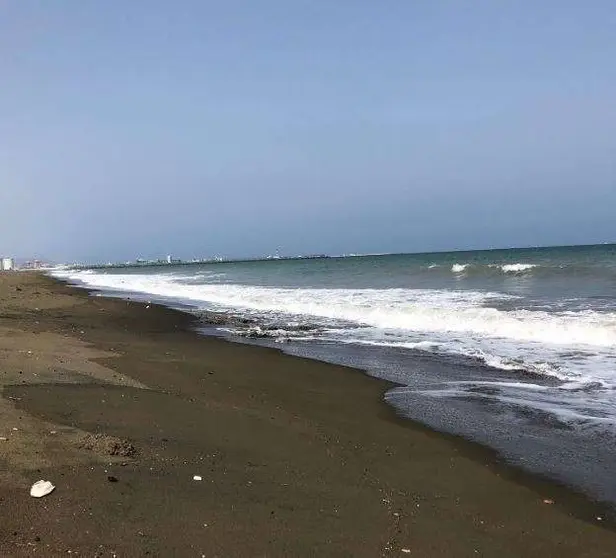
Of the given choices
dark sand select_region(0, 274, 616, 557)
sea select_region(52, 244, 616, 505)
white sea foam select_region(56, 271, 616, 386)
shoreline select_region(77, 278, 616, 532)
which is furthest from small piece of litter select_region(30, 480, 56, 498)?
white sea foam select_region(56, 271, 616, 386)

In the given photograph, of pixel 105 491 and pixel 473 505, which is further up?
pixel 105 491

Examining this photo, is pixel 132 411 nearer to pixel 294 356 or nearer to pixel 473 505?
pixel 473 505

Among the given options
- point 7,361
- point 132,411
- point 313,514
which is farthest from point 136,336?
point 313,514

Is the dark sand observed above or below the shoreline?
above

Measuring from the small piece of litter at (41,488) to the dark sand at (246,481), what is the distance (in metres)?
0.04

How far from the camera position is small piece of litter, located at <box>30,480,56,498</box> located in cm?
365

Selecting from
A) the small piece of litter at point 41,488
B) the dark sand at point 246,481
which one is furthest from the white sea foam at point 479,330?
the small piece of litter at point 41,488

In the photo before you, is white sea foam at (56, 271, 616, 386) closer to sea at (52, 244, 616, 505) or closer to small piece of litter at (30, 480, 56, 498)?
sea at (52, 244, 616, 505)

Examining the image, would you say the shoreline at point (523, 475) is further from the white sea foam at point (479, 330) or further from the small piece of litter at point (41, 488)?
the small piece of litter at point (41, 488)

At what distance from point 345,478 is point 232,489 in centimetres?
105

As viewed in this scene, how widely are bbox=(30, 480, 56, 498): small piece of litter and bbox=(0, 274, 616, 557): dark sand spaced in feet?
0.14

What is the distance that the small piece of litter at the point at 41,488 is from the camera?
12.0 feet

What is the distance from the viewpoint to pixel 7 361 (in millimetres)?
7855

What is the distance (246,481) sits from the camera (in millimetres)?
4430
